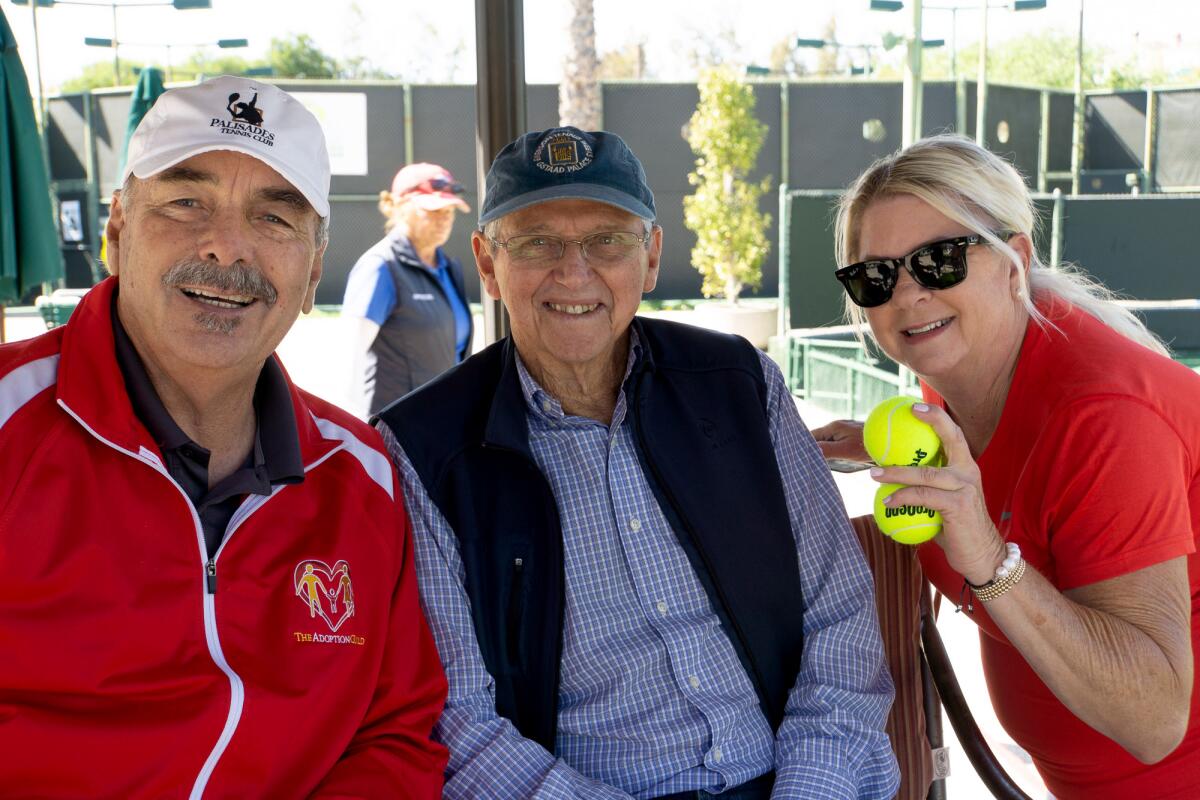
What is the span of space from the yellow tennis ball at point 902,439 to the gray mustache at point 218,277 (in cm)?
125

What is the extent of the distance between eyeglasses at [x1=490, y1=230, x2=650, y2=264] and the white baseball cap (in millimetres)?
494

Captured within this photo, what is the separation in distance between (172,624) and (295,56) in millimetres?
37650

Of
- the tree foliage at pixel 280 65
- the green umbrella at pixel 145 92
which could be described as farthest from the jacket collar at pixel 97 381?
the tree foliage at pixel 280 65

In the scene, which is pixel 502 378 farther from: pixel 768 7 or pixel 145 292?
pixel 768 7

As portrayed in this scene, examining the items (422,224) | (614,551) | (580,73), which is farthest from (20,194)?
Answer: (580,73)

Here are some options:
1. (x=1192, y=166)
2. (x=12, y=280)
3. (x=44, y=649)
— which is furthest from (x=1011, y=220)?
(x=1192, y=166)

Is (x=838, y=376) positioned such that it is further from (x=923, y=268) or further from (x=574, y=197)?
(x=574, y=197)

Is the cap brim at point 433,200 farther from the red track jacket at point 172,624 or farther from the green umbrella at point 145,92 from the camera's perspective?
the red track jacket at point 172,624

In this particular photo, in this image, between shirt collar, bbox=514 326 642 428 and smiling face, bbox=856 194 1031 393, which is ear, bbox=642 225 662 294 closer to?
shirt collar, bbox=514 326 642 428

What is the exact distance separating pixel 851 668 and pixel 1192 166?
23067 mm

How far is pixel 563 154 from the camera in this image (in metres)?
2.65

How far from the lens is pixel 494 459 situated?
2.54 m

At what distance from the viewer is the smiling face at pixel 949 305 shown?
2.54 metres

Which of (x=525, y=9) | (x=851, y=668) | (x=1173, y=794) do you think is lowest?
(x=1173, y=794)
